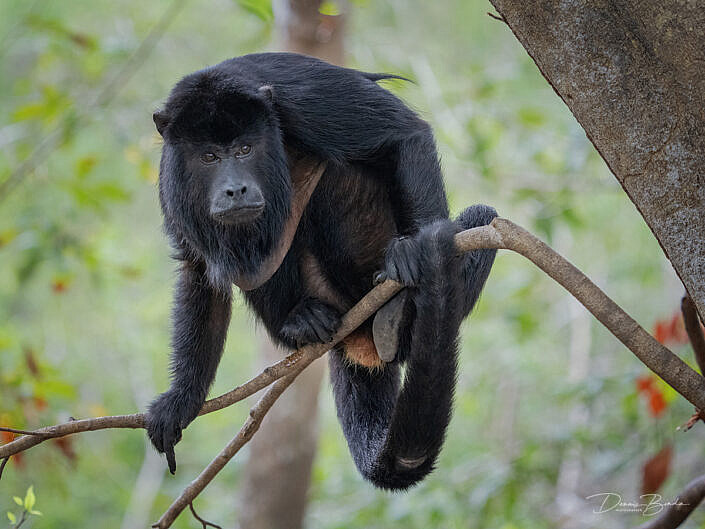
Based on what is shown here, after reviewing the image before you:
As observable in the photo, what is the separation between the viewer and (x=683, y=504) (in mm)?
1896

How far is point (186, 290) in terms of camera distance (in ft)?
8.58

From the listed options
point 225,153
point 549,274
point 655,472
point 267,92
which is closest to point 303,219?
point 225,153

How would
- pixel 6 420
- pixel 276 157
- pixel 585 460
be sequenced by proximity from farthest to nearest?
pixel 585 460 < pixel 6 420 < pixel 276 157

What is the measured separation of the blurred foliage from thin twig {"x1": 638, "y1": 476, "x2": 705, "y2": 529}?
213 centimetres

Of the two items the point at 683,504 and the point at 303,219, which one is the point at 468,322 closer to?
the point at 303,219

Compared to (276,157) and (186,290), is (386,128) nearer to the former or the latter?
(276,157)

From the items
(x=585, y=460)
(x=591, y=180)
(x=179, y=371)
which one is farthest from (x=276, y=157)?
(x=585, y=460)

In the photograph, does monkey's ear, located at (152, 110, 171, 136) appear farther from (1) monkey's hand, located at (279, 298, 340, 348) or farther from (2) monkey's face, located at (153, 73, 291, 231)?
(1) monkey's hand, located at (279, 298, 340, 348)

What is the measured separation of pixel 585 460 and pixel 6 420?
5.28 metres

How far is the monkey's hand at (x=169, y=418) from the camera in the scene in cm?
236

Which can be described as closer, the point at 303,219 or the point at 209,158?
the point at 209,158

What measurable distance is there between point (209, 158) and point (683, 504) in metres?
1.69

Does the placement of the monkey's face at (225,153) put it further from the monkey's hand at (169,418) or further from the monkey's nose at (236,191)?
the monkey's hand at (169,418)

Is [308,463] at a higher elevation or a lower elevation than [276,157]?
lower
